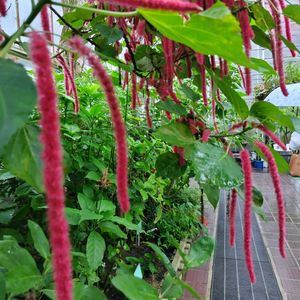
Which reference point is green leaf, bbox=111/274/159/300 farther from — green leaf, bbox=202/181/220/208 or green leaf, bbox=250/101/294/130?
green leaf, bbox=250/101/294/130

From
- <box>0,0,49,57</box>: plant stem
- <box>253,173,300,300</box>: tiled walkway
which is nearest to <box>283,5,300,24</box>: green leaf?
<box>0,0,49,57</box>: plant stem

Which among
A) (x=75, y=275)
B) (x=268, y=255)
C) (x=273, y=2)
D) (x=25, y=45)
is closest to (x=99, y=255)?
(x=75, y=275)

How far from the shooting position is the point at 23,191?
1064mm

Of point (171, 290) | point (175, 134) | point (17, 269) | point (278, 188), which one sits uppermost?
point (175, 134)

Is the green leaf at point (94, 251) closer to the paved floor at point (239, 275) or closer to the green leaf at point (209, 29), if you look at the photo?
the green leaf at point (209, 29)

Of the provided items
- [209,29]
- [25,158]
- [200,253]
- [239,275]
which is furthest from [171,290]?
[239,275]

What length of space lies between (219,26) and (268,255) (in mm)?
3132

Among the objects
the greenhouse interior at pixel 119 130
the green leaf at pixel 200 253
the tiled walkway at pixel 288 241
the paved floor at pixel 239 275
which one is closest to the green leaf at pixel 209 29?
the greenhouse interior at pixel 119 130

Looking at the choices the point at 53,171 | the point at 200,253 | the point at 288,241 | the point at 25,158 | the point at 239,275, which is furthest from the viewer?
the point at 288,241

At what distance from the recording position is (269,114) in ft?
2.42

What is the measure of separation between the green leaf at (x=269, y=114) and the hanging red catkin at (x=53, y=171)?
1.85 feet

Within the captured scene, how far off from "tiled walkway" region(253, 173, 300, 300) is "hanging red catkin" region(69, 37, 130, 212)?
2447 millimetres

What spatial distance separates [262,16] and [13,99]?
2.20ft

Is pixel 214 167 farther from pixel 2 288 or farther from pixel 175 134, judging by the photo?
pixel 2 288
